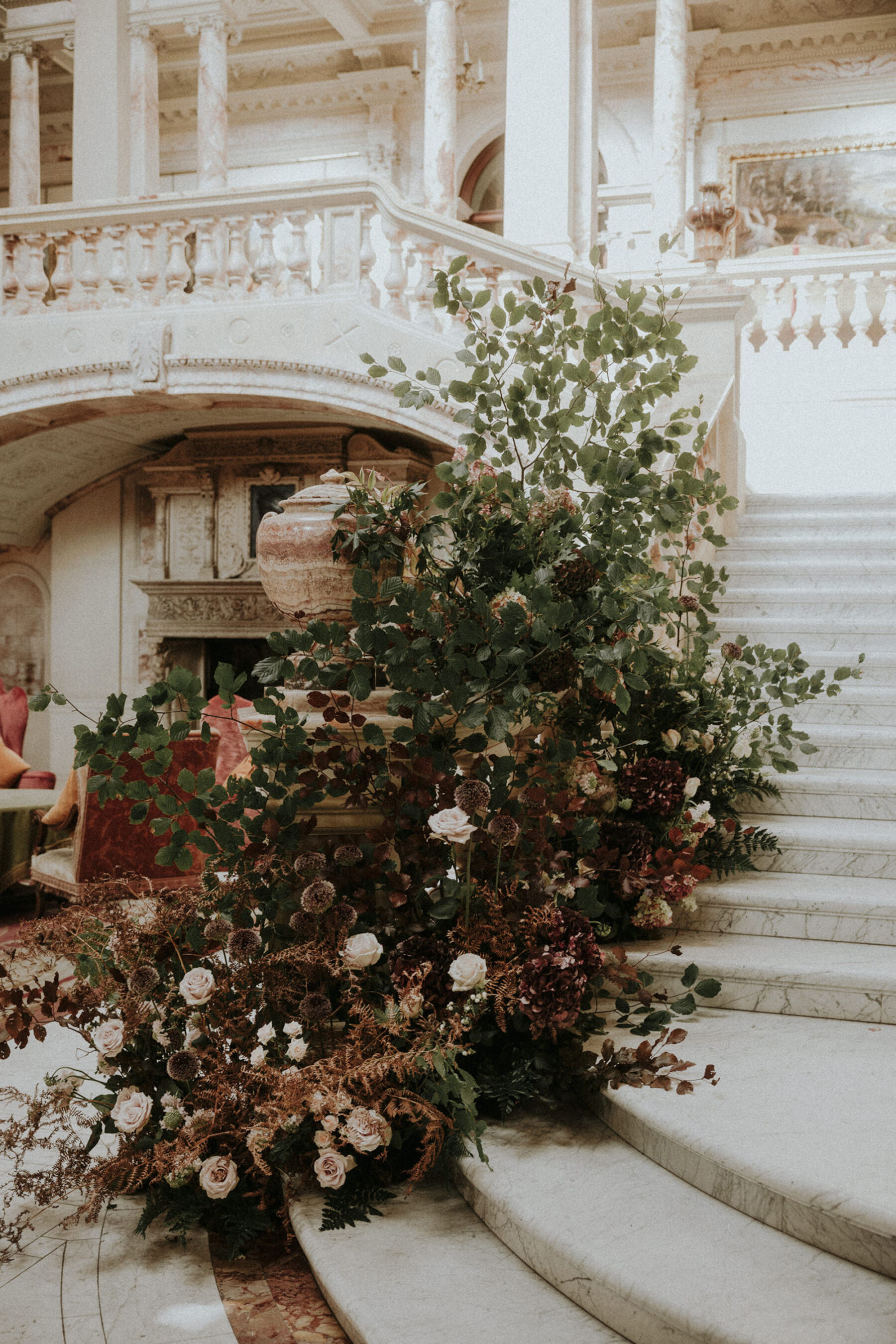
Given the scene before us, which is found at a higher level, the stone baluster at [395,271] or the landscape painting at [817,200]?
the landscape painting at [817,200]

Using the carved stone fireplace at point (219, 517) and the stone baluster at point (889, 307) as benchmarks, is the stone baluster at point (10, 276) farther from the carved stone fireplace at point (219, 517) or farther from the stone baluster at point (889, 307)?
the stone baluster at point (889, 307)

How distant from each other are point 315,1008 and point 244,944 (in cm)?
18

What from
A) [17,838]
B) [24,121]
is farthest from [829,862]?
[24,121]

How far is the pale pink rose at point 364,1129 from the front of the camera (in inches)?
79.1

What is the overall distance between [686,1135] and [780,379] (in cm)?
818

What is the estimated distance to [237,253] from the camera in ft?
23.6

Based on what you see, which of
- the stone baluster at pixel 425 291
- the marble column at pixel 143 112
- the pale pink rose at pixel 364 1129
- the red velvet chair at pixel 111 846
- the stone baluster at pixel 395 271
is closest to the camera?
the pale pink rose at pixel 364 1129

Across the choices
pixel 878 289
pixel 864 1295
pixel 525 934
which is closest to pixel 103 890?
pixel 525 934

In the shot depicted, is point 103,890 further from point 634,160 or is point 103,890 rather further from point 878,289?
point 634,160

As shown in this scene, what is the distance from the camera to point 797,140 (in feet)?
36.3

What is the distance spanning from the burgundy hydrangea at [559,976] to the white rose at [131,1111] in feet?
2.39

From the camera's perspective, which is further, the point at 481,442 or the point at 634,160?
the point at 634,160

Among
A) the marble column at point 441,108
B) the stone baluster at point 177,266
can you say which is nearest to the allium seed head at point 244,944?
the stone baluster at point 177,266

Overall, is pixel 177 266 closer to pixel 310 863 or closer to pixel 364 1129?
pixel 310 863
